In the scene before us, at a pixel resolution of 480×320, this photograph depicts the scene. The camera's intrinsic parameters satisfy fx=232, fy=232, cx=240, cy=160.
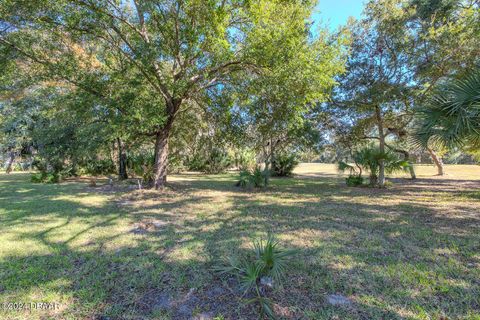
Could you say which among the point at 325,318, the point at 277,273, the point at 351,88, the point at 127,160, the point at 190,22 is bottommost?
the point at 325,318

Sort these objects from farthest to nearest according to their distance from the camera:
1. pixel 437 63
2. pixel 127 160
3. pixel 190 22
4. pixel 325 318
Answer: pixel 127 160
pixel 437 63
pixel 190 22
pixel 325 318

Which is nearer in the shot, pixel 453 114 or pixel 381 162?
pixel 453 114

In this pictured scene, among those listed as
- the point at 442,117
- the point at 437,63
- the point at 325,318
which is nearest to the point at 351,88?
the point at 437,63

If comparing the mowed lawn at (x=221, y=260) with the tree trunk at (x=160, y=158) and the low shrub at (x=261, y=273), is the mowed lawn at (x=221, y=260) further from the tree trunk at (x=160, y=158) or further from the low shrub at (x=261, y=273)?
the tree trunk at (x=160, y=158)

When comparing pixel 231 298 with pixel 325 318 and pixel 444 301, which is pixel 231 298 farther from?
pixel 444 301

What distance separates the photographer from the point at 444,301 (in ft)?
7.01

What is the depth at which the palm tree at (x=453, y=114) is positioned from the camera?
4633 millimetres

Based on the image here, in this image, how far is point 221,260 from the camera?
9.64 ft

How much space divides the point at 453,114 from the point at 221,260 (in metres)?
5.79

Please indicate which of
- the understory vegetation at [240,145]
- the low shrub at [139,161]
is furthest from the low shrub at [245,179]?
the low shrub at [139,161]

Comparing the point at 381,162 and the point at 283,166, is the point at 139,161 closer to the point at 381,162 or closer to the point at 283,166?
the point at 283,166

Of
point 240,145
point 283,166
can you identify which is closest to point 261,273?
point 240,145

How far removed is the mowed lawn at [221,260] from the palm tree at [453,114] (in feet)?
5.73

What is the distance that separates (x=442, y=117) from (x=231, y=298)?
600 cm
